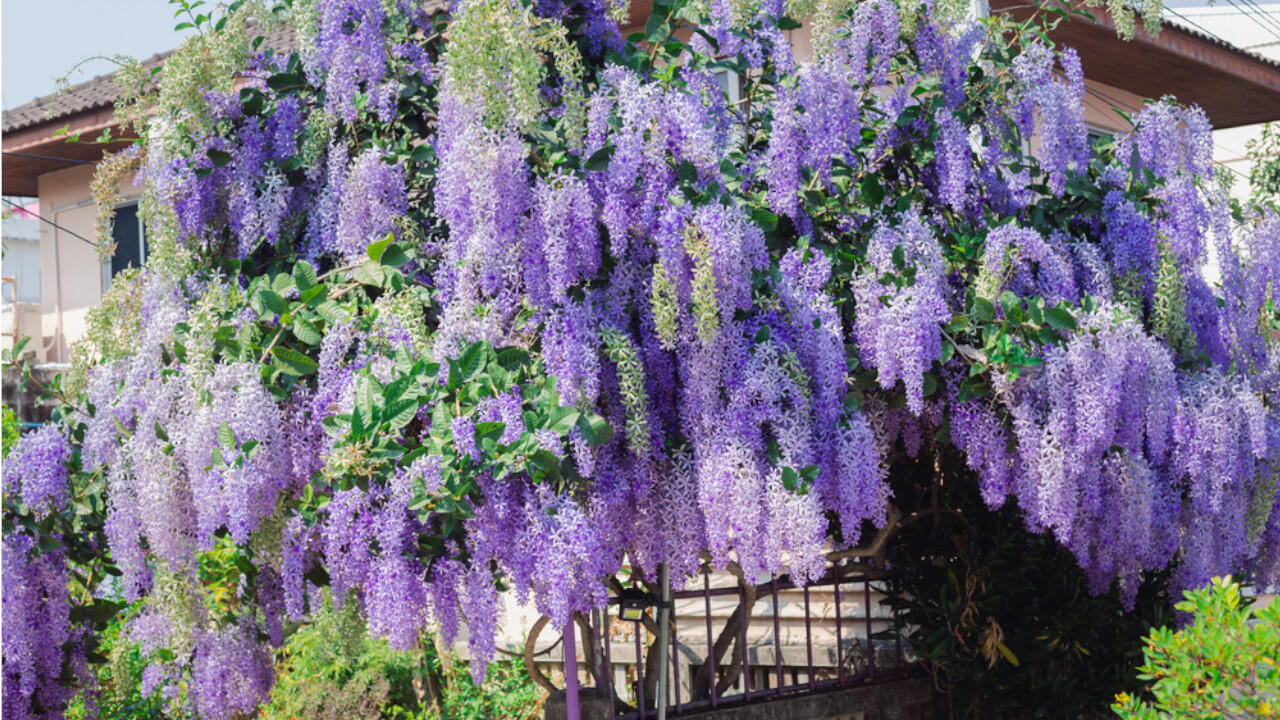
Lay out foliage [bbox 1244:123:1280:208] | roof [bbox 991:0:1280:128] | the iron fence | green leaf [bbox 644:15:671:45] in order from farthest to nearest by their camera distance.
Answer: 1. foliage [bbox 1244:123:1280:208]
2. roof [bbox 991:0:1280:128]
3. the iron fence
4. green leaf [bbox 644:15:671:45]

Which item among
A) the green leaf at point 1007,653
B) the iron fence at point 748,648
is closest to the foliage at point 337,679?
the iron fence at point 748,648

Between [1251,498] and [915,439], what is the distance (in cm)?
135

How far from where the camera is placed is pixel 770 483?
11.7 feet

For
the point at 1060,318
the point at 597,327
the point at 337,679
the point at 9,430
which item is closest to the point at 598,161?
the point at 597,327

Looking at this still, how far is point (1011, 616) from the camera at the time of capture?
566 centimetres

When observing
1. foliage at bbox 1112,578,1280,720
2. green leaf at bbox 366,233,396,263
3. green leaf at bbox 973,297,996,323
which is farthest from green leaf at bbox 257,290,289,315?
foliage at bbox 1112,578,1280,720

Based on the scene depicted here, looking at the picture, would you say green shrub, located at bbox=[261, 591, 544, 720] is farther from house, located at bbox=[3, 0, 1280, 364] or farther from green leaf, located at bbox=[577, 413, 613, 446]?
house, located at bbox=[3, 0, 1280, 364]

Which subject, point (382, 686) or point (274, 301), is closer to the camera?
point (274, 301)

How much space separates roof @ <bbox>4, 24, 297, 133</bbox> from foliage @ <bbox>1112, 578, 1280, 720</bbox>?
755cm

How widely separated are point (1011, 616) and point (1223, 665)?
2.53m

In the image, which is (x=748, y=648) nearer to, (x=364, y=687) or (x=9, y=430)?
(x=364, y=687)

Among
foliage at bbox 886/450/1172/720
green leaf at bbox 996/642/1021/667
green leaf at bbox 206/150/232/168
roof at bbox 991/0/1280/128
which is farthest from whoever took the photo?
roof at bbox 991/0/1280/128

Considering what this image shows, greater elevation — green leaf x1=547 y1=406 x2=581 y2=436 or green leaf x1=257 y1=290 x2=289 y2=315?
green leaf x1=257 y1=290 x2=289 y2=315

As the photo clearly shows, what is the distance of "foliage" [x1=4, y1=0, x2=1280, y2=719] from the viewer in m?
3.44
